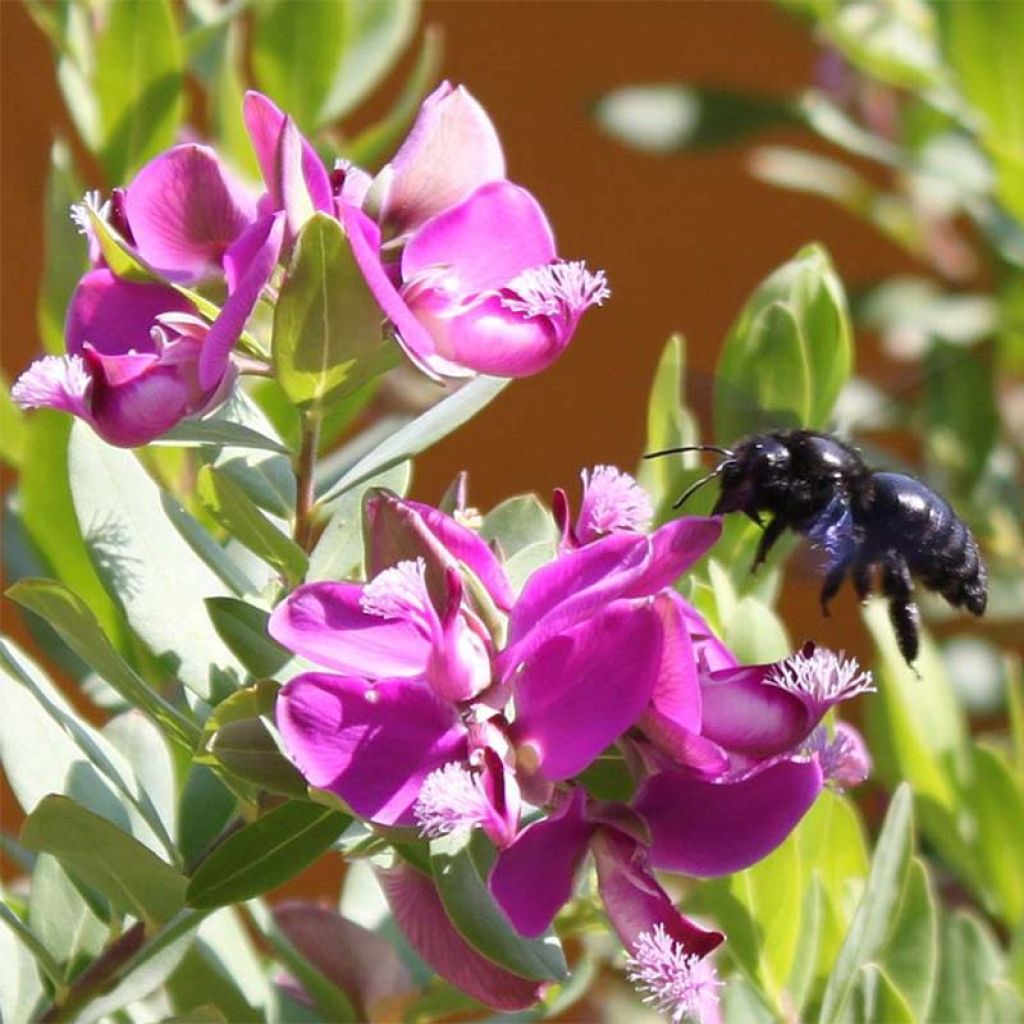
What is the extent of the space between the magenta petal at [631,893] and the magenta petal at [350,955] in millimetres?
410

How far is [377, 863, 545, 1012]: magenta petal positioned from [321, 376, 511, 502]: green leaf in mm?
212

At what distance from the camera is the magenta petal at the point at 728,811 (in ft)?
3.32

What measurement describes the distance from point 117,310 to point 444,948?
38cm

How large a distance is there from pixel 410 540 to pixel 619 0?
2.85 metres

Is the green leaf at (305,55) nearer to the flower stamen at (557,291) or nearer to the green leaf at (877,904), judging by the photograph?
the flower stamen at (557,291)

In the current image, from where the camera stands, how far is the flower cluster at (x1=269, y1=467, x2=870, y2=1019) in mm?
964

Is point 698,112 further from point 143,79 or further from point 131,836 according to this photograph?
point 131,836

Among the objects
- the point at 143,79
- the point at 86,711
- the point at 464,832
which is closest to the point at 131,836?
the point at 464,832

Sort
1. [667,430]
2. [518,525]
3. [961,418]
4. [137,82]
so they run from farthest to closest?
[961,418], [137,82], [667,430], [518,525]

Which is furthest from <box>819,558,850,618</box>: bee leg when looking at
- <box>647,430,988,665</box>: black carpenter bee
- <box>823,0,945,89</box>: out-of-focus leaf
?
<box>823,0,945,89</box>: out-of-focus leaf

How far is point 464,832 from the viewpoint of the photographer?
99 centimetres

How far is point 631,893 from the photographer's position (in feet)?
3.31

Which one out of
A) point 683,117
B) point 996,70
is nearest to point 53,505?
point 996,70

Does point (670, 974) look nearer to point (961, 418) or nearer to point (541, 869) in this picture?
point (541, 869)
